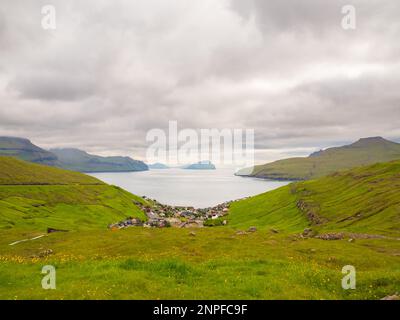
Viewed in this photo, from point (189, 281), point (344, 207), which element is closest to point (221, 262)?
point (189, 281)

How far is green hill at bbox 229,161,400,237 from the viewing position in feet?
312

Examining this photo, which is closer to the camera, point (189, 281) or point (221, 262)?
point (189, 281)

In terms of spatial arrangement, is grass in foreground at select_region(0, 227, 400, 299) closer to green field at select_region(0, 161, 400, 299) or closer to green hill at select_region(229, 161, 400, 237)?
green field at select_region(0, 161, 400, 299)

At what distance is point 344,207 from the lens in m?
127

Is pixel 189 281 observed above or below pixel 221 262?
above

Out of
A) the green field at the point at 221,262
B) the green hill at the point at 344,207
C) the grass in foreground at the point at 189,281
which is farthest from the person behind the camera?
the green hill at the point at 344,207

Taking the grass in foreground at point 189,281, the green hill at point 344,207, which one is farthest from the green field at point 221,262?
the green hill at point 344,207

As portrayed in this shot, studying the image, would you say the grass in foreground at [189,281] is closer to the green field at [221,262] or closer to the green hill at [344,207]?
the green field at [221,262]

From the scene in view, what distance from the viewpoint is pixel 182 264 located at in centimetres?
2656

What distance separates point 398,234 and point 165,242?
51.2 m

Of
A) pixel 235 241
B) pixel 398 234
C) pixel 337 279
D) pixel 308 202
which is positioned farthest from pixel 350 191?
pixel 337 279

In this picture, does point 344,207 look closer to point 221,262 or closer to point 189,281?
point 221,262

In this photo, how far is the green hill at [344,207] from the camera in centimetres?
9500
